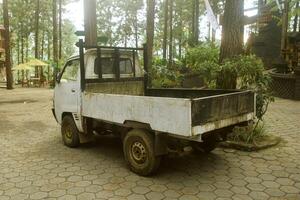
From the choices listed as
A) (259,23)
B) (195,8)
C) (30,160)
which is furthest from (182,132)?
(195,8)

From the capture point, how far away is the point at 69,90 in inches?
295

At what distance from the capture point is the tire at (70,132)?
7598 mm

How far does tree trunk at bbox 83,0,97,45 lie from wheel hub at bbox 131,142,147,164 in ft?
23.4

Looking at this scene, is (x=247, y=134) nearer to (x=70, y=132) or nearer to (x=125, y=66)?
(x=125, y=66)

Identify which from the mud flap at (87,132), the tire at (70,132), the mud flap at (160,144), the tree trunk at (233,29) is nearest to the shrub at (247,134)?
the tree trunk at (233,29)

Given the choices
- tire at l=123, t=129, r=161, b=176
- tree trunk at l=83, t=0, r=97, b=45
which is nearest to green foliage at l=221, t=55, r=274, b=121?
tire at l=123, t=129, r=161, b=176

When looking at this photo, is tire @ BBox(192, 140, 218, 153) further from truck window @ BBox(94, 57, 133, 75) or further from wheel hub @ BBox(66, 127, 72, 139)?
wheel hub @ BBox(66, 127, 72, 139)

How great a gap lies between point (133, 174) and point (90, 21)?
784 centimetres

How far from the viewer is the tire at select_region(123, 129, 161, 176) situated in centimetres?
557

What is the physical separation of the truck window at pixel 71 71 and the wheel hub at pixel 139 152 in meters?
2.46

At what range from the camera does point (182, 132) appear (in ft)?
16.0

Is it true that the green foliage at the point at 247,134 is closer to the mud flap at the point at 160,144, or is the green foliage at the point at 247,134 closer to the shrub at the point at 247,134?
the shrub at the point at 247,134

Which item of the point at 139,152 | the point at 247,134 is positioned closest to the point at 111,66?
the point at 139,152

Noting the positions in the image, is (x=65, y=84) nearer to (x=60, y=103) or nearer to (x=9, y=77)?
(x=60, y=103)
